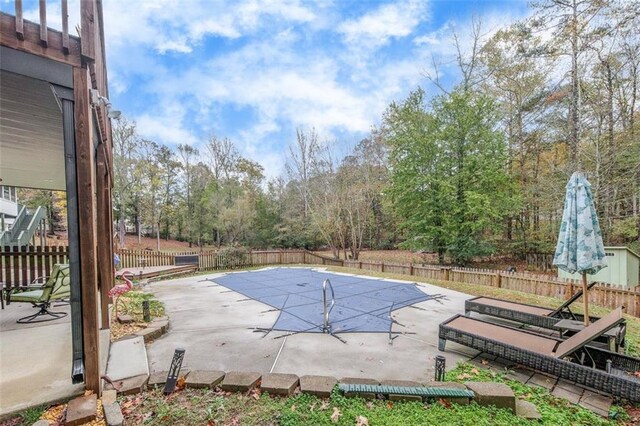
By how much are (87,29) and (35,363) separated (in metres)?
3.25

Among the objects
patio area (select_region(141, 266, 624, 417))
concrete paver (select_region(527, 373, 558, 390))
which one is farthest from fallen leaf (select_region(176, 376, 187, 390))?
concrete paver (select_region(527, 373, 558, 390))

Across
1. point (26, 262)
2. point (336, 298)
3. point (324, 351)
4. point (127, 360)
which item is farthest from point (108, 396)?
point (26, 262)

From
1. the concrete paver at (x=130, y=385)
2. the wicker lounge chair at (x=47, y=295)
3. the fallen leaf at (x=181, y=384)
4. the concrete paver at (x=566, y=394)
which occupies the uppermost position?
the wicker lounge chair at (x=47, y=295)

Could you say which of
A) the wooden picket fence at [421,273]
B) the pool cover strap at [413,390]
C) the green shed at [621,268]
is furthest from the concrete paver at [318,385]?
the green shed at [621,268]

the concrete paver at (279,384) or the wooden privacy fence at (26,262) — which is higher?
the wooden privacy fence at (26,262)

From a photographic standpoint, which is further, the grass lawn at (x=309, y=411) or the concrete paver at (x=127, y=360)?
the concrete paver at (x=127, y=360)

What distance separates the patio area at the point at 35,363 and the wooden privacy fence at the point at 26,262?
8.19ft

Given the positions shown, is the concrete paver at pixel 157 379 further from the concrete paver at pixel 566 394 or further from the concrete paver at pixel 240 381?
the concrete paver at pixel 566 394

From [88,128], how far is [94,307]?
1.44m

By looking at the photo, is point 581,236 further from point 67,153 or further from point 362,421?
point 67,153

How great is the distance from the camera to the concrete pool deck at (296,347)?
314cm

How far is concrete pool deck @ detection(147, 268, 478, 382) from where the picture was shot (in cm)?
314

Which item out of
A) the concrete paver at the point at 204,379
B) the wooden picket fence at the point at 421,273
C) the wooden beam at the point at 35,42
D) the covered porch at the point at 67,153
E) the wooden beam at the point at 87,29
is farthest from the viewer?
the wooden picket fence at the point at 421,273

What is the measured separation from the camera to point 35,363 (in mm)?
2900
